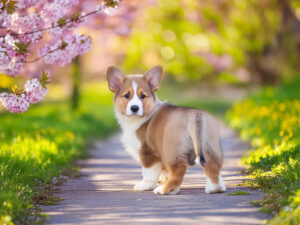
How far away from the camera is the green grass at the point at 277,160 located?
185 inches

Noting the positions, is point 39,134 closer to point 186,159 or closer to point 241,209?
point 186,159

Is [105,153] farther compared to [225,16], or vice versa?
[225,16]

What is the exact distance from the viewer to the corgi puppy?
223 inches

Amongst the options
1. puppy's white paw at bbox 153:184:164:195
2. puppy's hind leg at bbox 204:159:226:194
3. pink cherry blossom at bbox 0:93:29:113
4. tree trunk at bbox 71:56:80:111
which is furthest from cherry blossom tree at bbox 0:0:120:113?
tree trunk at bbox 71:56:80:111

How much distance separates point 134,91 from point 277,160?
238cm

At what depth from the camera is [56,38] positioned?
288 inches

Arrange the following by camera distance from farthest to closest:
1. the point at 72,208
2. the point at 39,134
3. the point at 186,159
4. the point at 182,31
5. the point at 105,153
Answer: the point at 182,31 < the point at 105,153 < the point at 39,134 < the point at 186,159 < the point at 72,208

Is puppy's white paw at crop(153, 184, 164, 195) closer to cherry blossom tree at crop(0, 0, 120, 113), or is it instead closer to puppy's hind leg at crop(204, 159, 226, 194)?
puppy's hind leg at crop(204, 159, 226, 194)

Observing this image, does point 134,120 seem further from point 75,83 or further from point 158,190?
point 75,83

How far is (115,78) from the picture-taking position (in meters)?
6.38

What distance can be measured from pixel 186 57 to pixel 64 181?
13.0m

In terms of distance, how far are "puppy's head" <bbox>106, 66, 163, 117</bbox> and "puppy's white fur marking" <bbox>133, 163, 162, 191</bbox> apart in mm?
662

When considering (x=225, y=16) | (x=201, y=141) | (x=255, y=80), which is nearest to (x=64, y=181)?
(x=201, y=141)

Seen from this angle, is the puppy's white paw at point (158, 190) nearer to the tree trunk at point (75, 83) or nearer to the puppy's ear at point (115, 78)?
the puppy's ear at point (115, 78)
